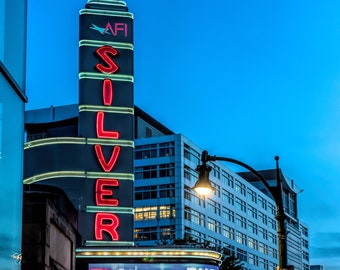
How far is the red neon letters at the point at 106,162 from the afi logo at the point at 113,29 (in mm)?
1166

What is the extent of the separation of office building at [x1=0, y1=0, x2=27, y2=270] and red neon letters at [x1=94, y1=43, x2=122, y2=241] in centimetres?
3778

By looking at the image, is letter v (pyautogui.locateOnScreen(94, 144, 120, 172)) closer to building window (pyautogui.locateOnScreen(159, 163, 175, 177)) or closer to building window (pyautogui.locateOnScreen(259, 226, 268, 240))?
building window (pyautogui.locateOnScreen(159, 163, 175, 177))

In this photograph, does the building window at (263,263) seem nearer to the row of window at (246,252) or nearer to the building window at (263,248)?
the row of window at (246,252)

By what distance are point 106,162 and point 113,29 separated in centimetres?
954

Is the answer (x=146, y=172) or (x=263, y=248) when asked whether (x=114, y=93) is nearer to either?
(x=146, y=172)

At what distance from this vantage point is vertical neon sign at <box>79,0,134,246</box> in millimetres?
48188

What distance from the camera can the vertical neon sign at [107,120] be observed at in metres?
48.2

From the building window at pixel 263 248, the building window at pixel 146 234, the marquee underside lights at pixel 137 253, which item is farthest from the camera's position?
the building window at pixel 263 248

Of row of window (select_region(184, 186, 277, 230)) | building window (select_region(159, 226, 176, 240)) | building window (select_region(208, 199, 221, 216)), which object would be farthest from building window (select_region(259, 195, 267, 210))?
building window (select_region(159, 226, 176, 240))

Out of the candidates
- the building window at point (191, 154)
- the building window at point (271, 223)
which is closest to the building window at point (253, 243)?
the building window at point (271, 223)

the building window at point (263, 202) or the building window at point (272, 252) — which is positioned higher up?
the building window at point (263, 202)

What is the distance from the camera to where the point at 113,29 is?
52.1 meters

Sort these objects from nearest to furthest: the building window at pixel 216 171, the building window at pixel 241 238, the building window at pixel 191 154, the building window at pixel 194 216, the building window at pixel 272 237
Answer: the building window at pixel 194 216 → the building window at pixel 191 154 → the building window at pixel 216 171 → the building window at pixel 241 238 → the building window at pixel 272 237

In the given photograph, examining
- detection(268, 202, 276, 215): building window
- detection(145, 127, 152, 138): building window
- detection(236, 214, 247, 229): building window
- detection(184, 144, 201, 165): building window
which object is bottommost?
detection(236, 214, 247, 229): building window
